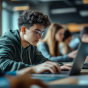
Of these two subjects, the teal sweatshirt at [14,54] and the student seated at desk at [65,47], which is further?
the student seated at desk at [65,47]

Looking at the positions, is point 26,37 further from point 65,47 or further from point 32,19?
point 65,47

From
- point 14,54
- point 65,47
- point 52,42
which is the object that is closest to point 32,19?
point 14,54

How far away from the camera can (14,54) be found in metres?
1.42

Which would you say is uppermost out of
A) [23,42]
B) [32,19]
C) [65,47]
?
[32,19]

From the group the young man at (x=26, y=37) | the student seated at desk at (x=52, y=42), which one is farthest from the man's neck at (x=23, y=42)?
the student seated at desk at (x=52, y=42)

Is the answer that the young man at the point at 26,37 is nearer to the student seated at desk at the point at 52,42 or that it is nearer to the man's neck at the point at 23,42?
the man's neck at the point at 23,42

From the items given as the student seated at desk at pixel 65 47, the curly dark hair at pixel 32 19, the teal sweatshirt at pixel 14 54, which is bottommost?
the student seated at desk at pixel 65 47

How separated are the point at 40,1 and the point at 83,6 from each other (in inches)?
80.0

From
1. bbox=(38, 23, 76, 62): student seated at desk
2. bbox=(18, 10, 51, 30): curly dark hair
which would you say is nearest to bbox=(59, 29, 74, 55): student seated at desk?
bbox=(38, 23, 76, 62): student seated at desk

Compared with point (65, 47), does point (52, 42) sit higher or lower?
higher

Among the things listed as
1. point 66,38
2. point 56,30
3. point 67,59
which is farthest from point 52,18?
point 67,59

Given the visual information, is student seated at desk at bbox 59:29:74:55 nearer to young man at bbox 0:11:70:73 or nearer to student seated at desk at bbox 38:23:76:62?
student seated at desk at bbox 38:23:76:62

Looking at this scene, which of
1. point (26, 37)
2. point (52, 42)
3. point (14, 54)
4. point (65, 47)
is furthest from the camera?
point (65, 47)

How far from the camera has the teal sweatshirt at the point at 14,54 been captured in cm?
101
